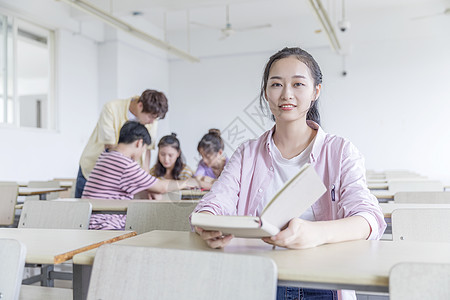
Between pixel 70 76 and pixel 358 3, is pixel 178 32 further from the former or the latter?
pixel 358 3

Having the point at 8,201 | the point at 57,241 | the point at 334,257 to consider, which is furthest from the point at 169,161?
the point at 334,257

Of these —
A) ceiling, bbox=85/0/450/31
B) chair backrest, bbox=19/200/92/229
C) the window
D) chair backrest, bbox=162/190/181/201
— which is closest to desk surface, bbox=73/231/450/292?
chair backrest, bbox=19/200/92/229

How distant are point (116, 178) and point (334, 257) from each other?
6.20ft

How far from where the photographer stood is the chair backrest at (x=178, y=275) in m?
0.85

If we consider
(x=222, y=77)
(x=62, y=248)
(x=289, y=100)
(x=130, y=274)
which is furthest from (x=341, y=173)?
(x=222, y=77)

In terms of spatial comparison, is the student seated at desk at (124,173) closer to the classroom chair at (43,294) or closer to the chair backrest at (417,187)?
the classroom chair at (43,294)

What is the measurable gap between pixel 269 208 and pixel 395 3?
823 cm

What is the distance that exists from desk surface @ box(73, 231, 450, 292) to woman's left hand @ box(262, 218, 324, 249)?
0.06 feet

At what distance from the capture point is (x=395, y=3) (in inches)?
318

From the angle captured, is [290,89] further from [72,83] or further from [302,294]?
[72,83]

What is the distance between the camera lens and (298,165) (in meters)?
1.39

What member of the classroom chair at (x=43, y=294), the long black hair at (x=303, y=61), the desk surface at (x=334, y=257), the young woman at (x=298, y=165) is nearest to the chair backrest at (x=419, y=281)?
the desk surface at (x=334, y=257)

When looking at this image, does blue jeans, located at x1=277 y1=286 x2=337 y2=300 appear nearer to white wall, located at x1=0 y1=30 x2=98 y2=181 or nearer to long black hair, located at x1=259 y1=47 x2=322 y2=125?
long black hair, located at x1=259 y1=47 x2=322 y2=125

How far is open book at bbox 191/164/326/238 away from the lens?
0.92 metres
